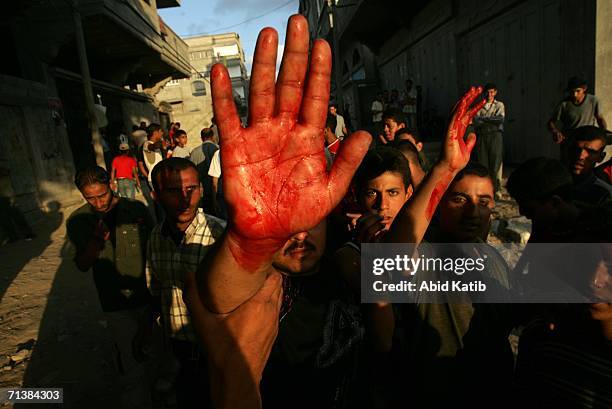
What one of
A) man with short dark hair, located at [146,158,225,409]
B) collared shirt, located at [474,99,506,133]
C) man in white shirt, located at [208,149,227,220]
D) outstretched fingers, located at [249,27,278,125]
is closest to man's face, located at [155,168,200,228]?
man with short dark hair, located at [146,158,225,409]

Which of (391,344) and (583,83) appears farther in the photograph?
(583,83)

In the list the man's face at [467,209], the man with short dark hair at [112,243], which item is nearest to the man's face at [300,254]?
the man's face at [467,209]

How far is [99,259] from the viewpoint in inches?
106

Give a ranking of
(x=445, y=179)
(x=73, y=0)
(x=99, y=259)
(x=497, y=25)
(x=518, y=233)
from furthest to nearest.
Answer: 1. (x=497, y=25)
2. (x=73, y=0)
3. (x=518, y=233)
4. (x=99, y=259)
5. (x=445, y=179)

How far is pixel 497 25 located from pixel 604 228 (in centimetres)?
839

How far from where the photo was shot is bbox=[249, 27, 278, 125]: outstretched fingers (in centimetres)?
93

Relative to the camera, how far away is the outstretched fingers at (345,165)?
99cm

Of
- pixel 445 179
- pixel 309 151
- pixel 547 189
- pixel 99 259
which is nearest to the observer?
pixel 309 151

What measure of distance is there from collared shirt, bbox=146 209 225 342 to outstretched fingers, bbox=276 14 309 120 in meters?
1.30

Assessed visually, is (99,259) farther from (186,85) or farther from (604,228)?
(186,85)

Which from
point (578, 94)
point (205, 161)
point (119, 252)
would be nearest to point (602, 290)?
point (119, 252)

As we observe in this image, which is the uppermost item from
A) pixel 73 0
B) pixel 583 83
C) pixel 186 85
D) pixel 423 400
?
pixel 186 85

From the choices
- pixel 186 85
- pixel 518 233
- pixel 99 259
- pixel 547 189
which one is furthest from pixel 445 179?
pixel 186 85

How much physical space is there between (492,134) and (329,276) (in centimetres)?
604
